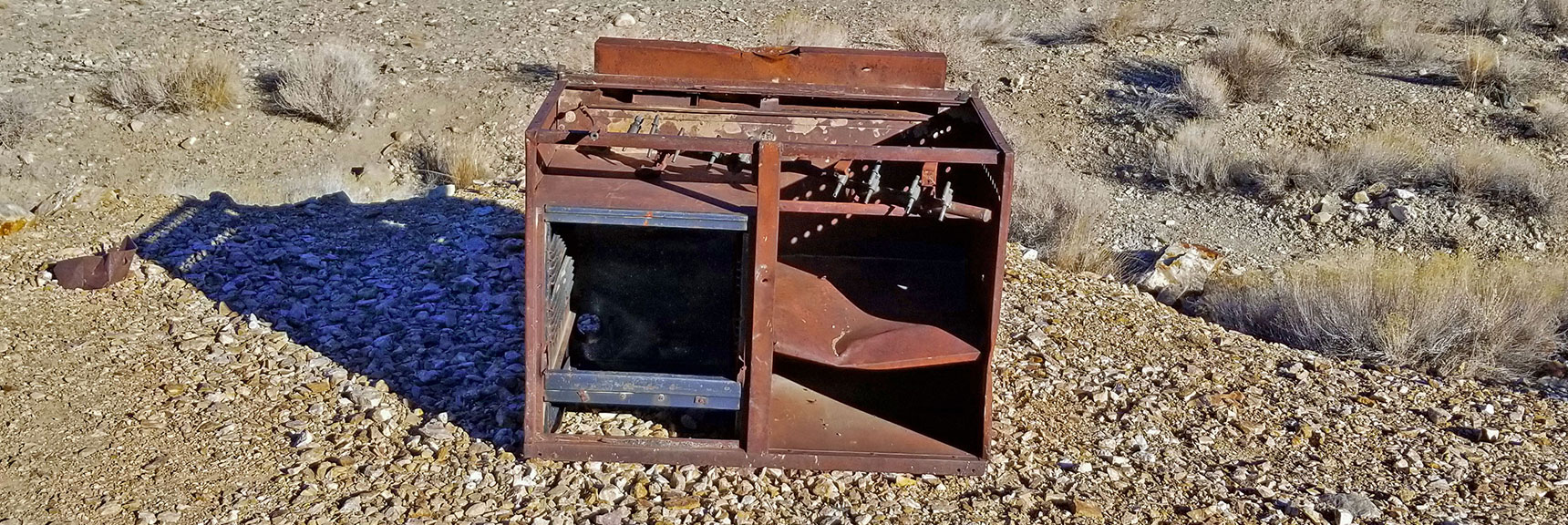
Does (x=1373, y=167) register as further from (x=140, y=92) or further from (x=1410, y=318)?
(x=140, y=92)

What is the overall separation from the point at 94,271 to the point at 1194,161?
25.8ft

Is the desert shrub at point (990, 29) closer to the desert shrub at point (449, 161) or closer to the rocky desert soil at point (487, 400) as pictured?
the rocky desert soil at point (487, 400)

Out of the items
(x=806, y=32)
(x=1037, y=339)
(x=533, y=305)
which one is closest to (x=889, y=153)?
(x=533, y=305)

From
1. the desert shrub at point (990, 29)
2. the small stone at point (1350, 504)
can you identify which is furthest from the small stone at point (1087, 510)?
the desert shrub at point (990, 29)

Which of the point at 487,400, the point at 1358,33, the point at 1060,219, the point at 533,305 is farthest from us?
the point at 1358,33

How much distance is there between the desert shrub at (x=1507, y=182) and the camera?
9078mm

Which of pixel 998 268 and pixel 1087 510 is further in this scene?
pixel 1087 510

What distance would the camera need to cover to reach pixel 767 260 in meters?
3.88

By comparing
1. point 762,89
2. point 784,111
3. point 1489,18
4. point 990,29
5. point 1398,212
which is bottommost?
point 1398,212

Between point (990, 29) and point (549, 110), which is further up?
point (549, 110)

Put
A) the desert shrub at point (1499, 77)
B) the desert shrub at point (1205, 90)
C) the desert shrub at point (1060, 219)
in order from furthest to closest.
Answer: the desert shrub at point (1499, 77), the desert shrub at point (1205, 90), the desert shrub at point (1060, 219)

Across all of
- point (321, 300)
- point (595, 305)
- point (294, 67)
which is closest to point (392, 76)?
point (294, 67)

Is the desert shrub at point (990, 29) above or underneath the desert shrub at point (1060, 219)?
above

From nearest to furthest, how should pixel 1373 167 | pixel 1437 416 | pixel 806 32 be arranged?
pixel 1437 416 < pixel 1373 167 < pixel 806 32
